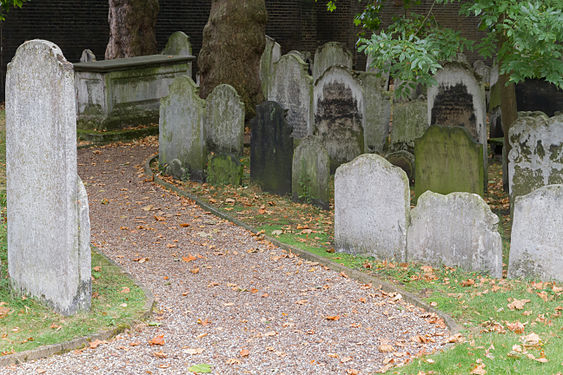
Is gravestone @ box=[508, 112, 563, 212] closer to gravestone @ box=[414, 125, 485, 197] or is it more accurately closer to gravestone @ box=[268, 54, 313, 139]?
gravestone @ box=[414, 125, 485, 197]

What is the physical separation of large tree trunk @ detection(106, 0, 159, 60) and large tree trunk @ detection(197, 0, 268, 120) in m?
4.77

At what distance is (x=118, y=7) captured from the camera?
2019cm

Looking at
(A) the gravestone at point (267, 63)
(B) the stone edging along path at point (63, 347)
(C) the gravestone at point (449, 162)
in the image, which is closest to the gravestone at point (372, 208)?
(C) the gravestone at point (449, 162)

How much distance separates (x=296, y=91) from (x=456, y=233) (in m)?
6.57

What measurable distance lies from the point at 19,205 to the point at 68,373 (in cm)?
180

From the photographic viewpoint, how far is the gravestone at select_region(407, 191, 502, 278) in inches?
302

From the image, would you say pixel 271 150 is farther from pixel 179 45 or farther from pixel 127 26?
pixel 179 45

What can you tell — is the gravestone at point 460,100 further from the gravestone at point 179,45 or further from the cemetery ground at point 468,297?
the gravestone at point 179,45

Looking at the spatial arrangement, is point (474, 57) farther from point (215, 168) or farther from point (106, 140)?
point (215, 168)

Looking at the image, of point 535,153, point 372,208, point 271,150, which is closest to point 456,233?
point 372,208

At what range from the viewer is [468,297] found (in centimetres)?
702

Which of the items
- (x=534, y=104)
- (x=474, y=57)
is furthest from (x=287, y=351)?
(x=474, y=57)

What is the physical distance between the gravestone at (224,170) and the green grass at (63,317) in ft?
14.9

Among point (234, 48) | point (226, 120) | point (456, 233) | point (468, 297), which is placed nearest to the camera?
point (468, 297)
